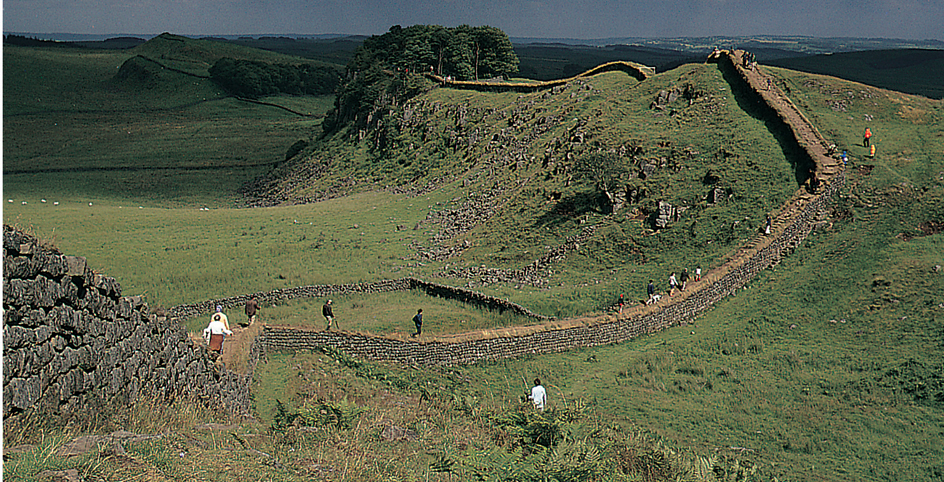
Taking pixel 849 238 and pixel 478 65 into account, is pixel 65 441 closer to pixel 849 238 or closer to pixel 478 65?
pixel 849 238

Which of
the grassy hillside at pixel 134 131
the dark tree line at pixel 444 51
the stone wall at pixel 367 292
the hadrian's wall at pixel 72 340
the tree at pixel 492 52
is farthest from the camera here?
the tree at pixel 492 52

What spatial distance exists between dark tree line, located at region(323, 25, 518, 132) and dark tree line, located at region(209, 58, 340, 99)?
2281 inches

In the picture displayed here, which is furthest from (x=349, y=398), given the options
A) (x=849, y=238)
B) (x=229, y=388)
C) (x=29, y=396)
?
(x=849, y=238)

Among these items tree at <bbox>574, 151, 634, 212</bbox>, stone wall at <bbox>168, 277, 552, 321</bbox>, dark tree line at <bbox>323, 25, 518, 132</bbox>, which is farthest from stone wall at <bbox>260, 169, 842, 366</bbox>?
dark tree line at <bbox>323, 25, 518, 132</bbox>

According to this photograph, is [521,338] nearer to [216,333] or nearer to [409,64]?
[216,333]

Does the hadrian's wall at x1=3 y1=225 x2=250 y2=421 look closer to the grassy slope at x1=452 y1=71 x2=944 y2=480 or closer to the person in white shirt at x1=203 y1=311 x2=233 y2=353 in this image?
the person in white shirt at x1=203 y1=311 x2=233 y2=353

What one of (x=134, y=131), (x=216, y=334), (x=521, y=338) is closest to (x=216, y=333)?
(x=216, y=334)

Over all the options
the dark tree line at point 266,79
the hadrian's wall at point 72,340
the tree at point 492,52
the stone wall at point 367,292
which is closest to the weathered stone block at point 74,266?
the hadrian's wall at point 72,340

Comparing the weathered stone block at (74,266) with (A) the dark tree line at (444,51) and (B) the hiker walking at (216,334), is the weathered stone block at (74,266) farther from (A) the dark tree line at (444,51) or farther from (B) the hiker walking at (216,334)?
(A) the dark tree line at (444,51)

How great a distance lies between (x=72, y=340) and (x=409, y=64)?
210ft

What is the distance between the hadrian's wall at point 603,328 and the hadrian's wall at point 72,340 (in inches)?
341

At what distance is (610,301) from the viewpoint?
26.2 metres

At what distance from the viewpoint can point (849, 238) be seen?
2730cm

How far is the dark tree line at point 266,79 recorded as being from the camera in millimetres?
139750
